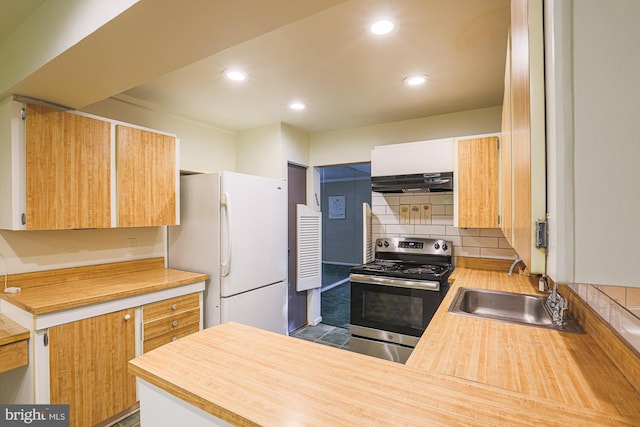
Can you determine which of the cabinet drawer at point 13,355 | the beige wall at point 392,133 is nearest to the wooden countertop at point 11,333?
the cabinet drawer at point 13,355

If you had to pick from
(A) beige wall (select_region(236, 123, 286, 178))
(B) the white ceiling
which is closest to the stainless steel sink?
(B) the white ceiling

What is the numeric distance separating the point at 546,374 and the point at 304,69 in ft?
6.95

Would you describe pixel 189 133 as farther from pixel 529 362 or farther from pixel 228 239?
pixel 529 362

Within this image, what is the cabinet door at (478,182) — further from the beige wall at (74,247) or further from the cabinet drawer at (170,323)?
the beige wall at (74,247)

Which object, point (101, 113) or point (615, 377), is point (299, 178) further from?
point (615, 377)

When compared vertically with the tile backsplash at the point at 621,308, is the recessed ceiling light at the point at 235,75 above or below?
above

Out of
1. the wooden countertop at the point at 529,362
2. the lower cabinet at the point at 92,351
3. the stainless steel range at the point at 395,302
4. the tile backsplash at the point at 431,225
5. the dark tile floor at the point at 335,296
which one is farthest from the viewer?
the dark tile floor at the point at 335,296

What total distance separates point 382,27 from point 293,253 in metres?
2.61

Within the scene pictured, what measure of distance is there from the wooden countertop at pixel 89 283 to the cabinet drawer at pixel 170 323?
0.79 feet

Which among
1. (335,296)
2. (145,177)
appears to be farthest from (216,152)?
(335,296)

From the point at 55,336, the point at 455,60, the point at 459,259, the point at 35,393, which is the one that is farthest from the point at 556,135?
the point at 459,259

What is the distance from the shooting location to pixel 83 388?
6.10ft

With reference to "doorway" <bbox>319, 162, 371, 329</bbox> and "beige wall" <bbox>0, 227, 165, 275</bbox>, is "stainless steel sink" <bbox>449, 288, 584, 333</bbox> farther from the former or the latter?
"doorway" <bbox>319, 162, 371, 329</bbox>

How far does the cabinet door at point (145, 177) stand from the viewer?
2346 mm
